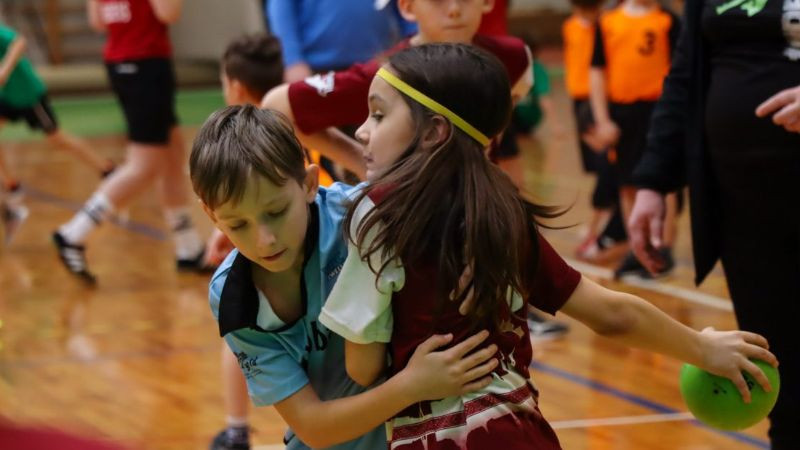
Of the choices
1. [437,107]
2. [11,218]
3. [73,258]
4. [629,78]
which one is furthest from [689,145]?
[11,218]

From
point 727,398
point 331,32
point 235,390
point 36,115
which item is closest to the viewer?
point 727,398

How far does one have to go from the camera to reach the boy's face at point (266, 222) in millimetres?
1896

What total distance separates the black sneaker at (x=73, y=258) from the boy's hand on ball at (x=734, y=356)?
183 inches

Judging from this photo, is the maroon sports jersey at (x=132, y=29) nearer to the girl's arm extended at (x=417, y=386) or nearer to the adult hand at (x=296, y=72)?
the adult hand at (x=296, y=72)

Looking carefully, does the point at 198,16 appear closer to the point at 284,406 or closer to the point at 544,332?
the point at 544,332

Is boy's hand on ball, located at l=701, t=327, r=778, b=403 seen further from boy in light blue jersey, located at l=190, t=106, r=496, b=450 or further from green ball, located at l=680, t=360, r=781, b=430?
boy in light blue jersey, located at l=190, t=106, r=496, b=450

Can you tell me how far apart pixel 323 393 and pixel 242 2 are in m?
14.4

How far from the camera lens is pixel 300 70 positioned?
4285mm

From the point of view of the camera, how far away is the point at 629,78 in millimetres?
6195

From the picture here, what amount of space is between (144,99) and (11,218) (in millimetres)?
1811

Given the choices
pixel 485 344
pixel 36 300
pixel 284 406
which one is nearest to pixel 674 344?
pixel 485 344

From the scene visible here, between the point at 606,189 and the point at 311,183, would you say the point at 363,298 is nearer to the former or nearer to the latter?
the point at 311,183

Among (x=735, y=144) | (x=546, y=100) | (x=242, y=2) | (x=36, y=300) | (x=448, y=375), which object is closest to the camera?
(x=448, y=375)

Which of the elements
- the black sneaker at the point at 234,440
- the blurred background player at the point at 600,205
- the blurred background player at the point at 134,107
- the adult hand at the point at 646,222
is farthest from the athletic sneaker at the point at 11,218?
the adult hand at the point at 646,222
